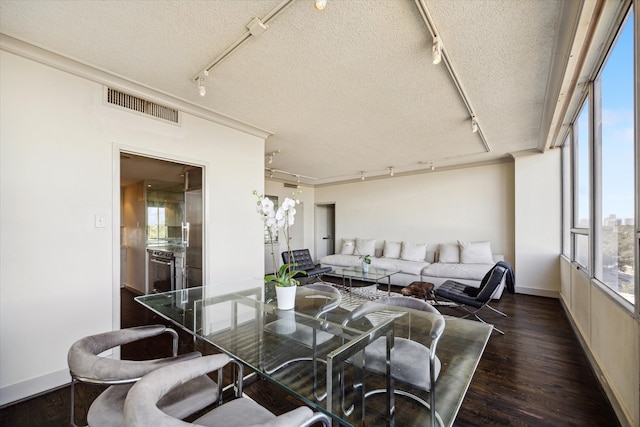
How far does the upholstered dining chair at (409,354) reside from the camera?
4.13ft

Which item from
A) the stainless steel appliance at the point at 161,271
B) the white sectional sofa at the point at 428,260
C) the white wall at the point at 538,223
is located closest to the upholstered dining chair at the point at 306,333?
the stainless steel appliance at the point at 161,271

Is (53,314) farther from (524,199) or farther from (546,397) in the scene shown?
(524,199)

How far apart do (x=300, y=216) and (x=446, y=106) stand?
5.66 metres

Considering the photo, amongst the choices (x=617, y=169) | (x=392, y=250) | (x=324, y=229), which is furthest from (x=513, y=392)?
(x=324, y=229)

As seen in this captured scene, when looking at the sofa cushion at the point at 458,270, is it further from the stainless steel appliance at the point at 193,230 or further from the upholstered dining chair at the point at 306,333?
the stainless steel appliance at the point at 193,230

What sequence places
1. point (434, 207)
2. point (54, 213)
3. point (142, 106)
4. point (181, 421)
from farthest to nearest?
point (434, 207) < point (142, 106) < point (54, 213) < point (181, 421)

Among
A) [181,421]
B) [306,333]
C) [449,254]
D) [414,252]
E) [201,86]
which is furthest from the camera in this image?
[414,252]

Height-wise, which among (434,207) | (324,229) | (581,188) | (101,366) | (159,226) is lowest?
(101,366)

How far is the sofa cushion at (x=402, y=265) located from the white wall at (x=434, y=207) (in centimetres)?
84

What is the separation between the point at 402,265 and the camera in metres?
5.56

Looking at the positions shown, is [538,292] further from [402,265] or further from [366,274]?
[366,274]

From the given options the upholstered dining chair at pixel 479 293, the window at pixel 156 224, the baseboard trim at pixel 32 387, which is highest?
the window at pixel 156 224

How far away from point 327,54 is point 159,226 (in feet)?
15.4

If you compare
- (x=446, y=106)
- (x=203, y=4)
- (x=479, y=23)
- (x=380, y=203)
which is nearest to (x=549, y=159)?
(x=446, y=106)
